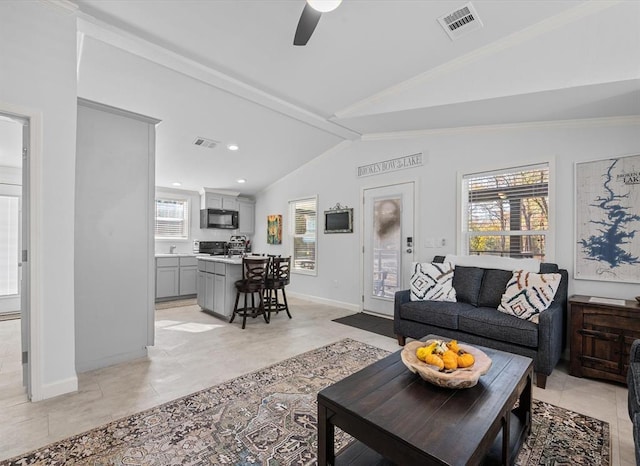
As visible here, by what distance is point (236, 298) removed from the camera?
14.4 ft

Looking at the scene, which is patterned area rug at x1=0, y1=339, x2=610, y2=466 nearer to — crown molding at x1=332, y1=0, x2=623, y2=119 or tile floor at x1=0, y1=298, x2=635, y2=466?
tile floor at x1=0, y1=298, x2=635, y2=466

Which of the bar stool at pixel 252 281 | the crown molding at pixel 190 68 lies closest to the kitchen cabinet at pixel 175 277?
the bar stool at pixel 252 281

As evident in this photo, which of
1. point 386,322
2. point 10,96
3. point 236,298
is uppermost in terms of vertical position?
point 10,96

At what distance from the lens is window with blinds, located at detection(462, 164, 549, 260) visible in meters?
3.37

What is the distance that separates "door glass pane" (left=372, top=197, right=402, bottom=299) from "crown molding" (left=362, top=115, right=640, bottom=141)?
0.98 meters

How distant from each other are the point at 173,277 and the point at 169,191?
6.37 ft

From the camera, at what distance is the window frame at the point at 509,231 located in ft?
10.6

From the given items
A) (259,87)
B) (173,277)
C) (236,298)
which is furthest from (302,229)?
(259,87)

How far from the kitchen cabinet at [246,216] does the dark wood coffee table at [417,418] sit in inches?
239

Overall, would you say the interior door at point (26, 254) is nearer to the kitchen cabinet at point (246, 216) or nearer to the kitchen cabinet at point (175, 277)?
the kitchen cabinet at point (175, 277)

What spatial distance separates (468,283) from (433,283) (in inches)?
15.1

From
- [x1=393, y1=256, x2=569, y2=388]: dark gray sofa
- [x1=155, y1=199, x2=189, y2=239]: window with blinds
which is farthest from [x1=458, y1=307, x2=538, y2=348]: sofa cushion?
[x1=155, y1=199, x2=189, y2=239]: window with blinds

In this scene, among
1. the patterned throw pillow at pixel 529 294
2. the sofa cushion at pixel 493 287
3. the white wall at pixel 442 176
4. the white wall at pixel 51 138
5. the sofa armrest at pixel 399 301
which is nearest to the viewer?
the white wall at pixel 51 138

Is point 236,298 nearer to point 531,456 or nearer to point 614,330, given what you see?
point 531,456
